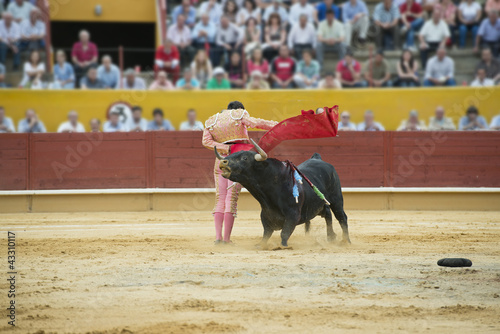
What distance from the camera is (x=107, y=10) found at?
14.8m

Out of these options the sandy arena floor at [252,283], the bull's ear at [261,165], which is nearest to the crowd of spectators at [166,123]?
the sandy arena floor at [252,283]

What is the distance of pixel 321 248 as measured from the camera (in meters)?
6.57

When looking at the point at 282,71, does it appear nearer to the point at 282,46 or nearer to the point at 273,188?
the point at 282,46

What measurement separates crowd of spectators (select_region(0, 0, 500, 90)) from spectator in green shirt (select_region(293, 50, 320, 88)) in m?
0.02

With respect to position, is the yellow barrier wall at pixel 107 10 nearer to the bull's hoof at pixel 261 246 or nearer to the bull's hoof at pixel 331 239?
the bull's hoof at pixel 331 239

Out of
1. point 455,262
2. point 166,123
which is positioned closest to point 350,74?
point 166,123

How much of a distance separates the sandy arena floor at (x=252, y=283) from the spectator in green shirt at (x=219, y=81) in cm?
454

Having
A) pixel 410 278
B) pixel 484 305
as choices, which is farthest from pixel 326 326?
pixel 410 278

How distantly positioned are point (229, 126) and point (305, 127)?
71 cm

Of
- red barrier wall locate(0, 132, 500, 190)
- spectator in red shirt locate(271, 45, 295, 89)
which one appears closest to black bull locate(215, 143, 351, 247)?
red barrier wall locate(0, 132, 500, 190)

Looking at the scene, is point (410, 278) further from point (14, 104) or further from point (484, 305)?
point (14, 104)

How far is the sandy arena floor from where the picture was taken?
13.0 ft

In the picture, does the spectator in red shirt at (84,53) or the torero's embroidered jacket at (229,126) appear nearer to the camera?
the torero's embroidered jacket at (229,126)

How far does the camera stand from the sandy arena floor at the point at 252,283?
155 inches
